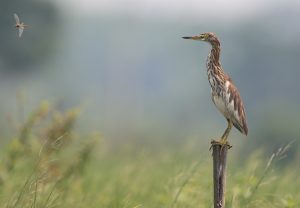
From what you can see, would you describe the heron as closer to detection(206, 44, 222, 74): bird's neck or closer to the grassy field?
detection(206, 44, 222, 74): bird's neck

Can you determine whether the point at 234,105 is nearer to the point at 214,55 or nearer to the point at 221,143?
the point at 214,55

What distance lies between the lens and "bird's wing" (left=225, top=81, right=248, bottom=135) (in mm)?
8070

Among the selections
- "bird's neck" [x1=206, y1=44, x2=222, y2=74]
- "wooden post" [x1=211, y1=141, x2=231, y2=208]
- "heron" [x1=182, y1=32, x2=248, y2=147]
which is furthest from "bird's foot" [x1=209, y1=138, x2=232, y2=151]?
"bird's neck" [x1=206, y1=44, x2=222, y2=74]

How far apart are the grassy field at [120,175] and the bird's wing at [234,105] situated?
1.46 ft

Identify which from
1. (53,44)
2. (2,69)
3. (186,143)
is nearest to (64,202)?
(186,143)

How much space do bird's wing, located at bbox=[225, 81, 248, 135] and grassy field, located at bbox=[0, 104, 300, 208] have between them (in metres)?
0.44

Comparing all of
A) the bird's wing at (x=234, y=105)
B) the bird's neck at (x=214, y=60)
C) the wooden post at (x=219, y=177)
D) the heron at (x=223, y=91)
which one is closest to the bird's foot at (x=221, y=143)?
the wooden post at (x=219, y=177)

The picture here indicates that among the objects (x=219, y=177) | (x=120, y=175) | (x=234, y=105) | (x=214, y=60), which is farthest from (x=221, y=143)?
(x=120, y=175)

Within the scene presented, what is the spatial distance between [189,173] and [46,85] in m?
131

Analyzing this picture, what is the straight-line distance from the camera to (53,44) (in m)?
63.5

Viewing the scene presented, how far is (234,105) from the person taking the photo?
26.6ft

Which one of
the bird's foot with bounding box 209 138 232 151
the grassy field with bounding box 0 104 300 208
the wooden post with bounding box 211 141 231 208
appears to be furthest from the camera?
the grassy field with bounding box 0 104 300 208

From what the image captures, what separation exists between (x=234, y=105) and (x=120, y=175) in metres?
3.38

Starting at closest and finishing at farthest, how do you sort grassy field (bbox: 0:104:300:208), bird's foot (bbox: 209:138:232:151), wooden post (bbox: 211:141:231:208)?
wooden post (bbox: 211:141:231:208) < bird's foot (bbox: 209:138:232:151) < grassy field (bbox: 0:104:300:208)
